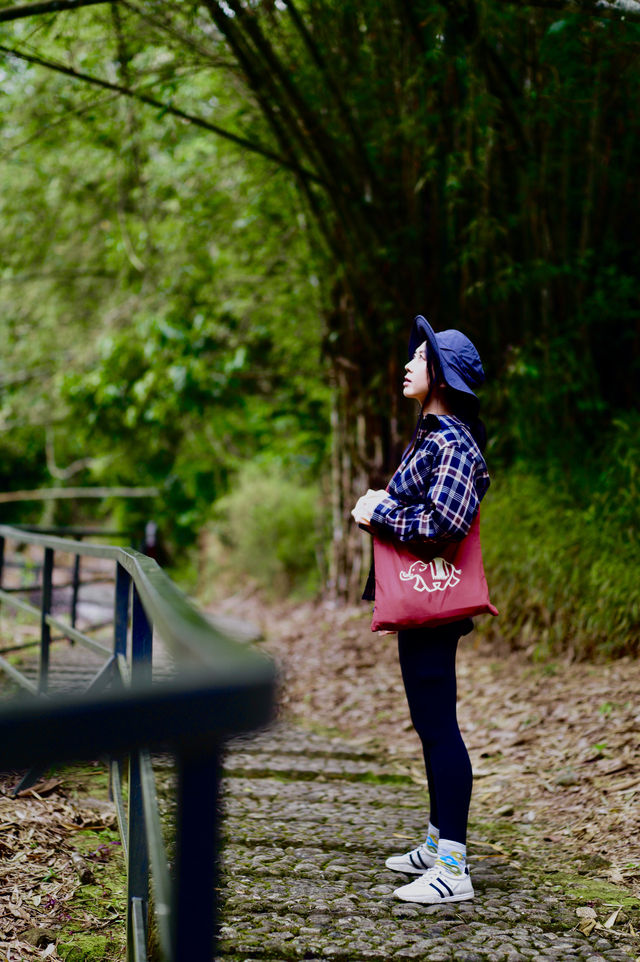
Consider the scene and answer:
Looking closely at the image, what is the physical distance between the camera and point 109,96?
6723 mm

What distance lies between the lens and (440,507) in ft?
7.99

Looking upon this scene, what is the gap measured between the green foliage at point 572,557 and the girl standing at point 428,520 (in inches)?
105

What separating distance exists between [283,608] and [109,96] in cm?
575

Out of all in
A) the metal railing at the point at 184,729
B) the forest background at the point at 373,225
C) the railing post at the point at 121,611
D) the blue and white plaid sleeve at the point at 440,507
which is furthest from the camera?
the forest background at the point at 373,225

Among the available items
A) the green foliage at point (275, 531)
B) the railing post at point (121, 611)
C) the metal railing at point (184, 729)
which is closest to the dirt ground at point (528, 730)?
the railing post at point (121, 611)

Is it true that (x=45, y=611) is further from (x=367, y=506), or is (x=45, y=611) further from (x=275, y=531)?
(x=275, y=531)

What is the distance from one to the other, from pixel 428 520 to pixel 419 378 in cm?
49

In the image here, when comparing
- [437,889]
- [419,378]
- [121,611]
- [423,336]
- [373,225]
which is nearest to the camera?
[437,889]

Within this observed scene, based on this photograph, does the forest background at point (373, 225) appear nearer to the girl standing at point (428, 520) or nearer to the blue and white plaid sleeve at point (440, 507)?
the girl standing at point (428, 520)

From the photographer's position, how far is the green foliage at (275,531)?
34.1 ft

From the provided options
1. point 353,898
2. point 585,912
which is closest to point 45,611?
point 353,898

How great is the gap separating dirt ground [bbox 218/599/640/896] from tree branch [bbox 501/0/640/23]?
3.43 meters

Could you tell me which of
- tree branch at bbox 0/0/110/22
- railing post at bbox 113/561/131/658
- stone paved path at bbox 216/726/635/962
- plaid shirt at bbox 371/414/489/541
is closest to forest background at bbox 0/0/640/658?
tree branch at bbox 0/0/110/22

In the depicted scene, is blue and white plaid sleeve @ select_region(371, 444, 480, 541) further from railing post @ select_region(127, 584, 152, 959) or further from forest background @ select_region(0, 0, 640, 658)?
forest background @ select_region(0, 0, 640, 658)
